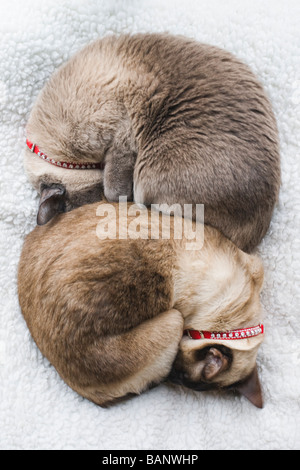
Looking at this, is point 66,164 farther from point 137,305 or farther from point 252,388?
point 252,388

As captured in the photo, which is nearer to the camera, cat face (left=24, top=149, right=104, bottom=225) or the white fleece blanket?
the white fleece blanket

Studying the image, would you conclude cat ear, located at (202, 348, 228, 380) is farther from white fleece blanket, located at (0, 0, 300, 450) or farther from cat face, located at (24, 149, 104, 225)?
cat face, located at (24, 149, 104, 225)

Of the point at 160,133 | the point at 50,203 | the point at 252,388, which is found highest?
the point at 160,133

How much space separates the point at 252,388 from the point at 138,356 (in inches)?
14.7

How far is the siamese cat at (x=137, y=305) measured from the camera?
4.72ft

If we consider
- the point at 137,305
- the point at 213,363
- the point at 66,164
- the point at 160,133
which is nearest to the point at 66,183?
the point at 66,164

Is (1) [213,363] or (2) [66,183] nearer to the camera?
(1) [213,363]

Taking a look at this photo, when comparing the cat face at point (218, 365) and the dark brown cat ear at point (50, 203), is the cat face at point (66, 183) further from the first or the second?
the cat face at point (218, 365)

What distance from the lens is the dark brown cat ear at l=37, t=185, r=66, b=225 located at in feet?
5.23

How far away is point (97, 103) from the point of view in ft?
5.23

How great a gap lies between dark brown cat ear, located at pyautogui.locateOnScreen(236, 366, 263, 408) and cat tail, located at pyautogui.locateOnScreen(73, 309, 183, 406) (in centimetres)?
23

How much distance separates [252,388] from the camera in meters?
1.54

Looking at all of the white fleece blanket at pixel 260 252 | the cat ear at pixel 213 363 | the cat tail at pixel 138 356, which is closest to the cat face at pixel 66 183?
the white fleece blanket at pixel 260 252

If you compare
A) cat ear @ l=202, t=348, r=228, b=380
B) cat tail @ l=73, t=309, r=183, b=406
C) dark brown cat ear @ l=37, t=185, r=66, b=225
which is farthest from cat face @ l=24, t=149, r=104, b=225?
cat ear @ l=202, t=348, r=228, b=380
